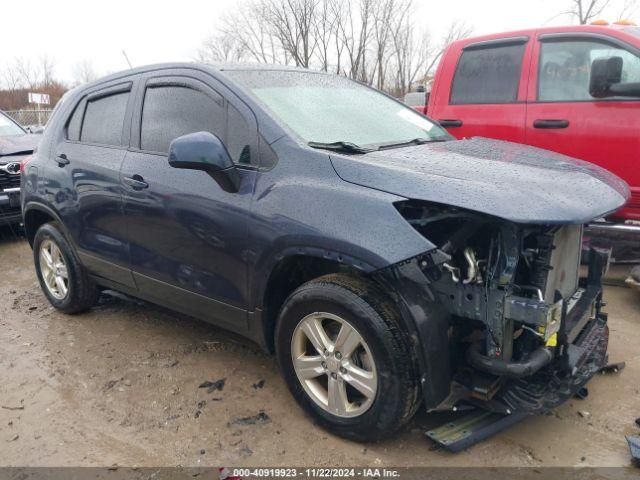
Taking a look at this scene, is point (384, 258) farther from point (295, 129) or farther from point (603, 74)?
point (603, 74)

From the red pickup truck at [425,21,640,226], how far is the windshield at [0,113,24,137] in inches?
244

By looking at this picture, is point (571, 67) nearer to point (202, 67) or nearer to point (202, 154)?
point (202, 67)

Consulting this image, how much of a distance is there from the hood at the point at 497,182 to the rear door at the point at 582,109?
161 centimetres

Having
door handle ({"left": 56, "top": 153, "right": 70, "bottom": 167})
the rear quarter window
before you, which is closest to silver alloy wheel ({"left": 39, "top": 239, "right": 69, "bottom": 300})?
door handle ({"left": 56, "top": 153, "right": 70, "bottom": 167})

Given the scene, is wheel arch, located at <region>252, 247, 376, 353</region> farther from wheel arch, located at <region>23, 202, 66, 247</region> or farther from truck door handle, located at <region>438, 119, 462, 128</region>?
truck door handle, located at <region>438, 119, 462, 128</region>

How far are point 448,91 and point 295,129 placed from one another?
2822 mm

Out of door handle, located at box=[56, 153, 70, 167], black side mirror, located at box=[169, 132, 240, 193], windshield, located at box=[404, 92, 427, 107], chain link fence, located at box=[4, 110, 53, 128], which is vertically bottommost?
chain link fence, located at box=[4, 110, 53, 128]

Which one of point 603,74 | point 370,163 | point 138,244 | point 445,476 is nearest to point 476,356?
point 445,476

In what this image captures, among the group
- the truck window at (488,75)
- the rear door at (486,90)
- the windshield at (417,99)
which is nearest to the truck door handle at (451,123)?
the rear door at (486,90)

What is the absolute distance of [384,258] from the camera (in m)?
2.20

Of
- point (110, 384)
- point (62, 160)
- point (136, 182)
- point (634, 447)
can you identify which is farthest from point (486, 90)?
point (110, 384)

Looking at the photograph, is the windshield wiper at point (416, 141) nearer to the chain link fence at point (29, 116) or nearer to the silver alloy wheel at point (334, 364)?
the silver alloy wheel at point (334, 364)

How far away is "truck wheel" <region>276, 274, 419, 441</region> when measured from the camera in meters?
2.35

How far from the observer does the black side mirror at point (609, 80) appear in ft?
13.1
